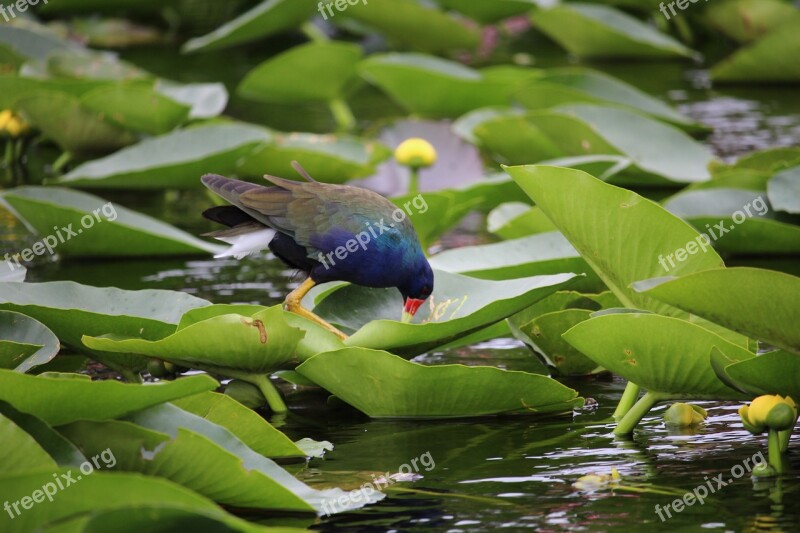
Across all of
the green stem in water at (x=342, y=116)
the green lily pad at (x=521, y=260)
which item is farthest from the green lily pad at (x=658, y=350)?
the green stem in water at (x=342, y=116)

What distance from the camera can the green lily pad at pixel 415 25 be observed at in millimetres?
5781

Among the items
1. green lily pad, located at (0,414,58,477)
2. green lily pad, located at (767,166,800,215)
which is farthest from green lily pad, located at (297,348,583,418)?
green lily pad, located at (767,166,800,215)

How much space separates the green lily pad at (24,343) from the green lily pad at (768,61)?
4.25 meters

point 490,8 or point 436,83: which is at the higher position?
point 490,8

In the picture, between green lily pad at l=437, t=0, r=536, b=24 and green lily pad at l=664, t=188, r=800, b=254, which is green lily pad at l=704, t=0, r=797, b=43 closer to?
green lily pad at l=437, t=0, r=536, b=24

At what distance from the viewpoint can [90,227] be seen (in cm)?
345

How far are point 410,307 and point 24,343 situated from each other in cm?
80

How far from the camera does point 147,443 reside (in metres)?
1.85

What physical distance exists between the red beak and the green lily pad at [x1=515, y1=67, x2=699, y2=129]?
2113 mm

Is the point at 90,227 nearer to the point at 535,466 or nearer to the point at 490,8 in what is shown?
the point at 535,466

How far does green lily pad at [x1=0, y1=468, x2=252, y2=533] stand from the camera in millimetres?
1575

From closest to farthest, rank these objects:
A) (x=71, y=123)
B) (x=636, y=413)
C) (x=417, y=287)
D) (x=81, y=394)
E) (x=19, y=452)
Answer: (x=19, y=452) → (x=81, y=394) → (x=636, y=413) → (x=417, y=287) → (x=71, y=123)

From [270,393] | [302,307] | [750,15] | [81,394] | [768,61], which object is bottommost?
[270,393]

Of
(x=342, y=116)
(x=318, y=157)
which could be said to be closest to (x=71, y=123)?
(x=318, y=157)
